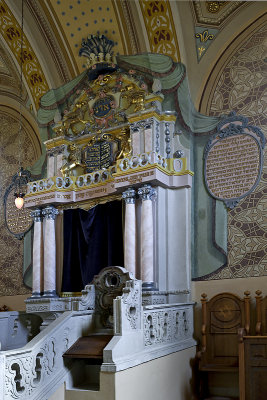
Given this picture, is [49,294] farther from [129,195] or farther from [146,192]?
[146,192]

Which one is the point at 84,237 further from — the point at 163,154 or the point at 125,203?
the point at 163,154

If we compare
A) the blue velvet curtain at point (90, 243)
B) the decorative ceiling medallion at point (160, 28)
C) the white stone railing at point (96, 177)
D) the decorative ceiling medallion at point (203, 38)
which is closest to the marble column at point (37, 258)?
the blue velvet curtain at point (90, 243)

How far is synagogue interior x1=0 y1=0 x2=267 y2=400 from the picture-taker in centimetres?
681

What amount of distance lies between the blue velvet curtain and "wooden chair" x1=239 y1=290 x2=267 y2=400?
9.03 ft

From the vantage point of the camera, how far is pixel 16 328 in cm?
834

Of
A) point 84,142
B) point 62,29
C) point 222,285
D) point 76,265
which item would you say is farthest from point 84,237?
point 62,29

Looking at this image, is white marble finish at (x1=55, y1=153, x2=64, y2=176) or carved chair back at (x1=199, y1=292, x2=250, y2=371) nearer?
carved chair back at (x1=199, y1=292, x2=250, y2=371)

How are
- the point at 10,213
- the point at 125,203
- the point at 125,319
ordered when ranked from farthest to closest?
the point at 10,213 → the point at 125,203 → the point at 125,319

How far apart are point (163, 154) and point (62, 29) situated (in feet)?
11.7

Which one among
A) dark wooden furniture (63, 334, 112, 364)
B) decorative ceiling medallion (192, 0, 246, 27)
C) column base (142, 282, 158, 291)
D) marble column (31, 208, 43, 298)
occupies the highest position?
decorative ceiling medallion (192, 0, 246, 27)

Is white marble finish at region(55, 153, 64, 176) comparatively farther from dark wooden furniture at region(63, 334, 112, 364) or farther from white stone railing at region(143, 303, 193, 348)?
dark wooden furniture at region(63, 334, 112, 364)

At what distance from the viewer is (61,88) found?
1014 cm

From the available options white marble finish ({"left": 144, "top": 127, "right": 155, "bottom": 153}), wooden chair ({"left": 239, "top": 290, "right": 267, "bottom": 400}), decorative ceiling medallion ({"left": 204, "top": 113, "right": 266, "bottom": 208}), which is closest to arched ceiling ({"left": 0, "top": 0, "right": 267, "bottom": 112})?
decorative ceiling medallion ({"left": 204, "top": 113, "right": 266, "bottom": 208})

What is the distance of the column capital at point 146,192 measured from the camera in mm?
8211
